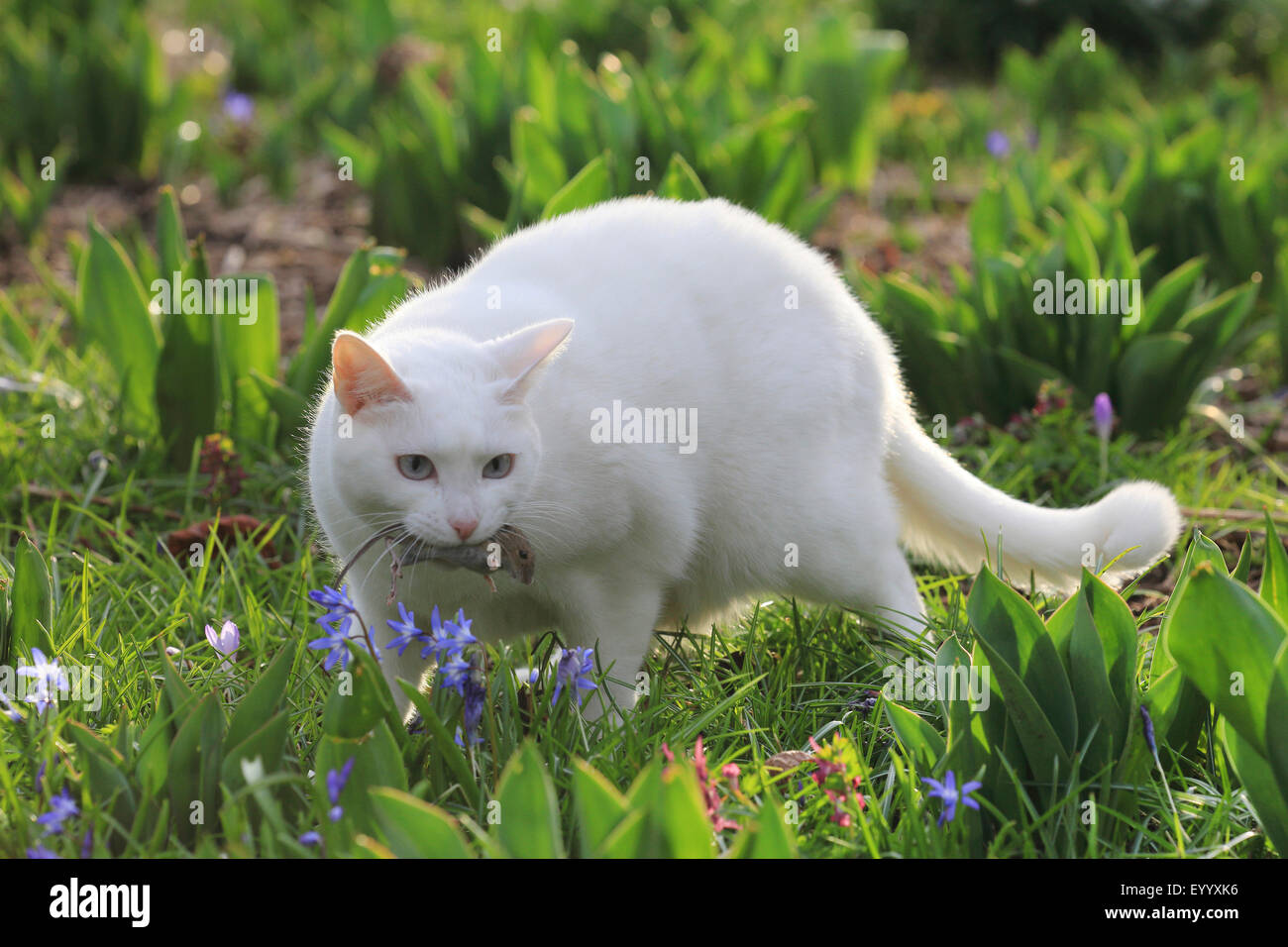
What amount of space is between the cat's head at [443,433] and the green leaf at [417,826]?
580mm

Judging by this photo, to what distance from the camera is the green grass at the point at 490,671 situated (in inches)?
73.0

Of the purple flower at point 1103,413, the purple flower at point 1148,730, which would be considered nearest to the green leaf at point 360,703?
the purple flower at point 1148,730

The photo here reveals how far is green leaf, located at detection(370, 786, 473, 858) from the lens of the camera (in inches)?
58.2

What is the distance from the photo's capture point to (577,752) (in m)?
2.12

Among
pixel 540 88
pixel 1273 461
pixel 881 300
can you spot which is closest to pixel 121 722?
pixel 881 300

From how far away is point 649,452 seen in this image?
231 cm

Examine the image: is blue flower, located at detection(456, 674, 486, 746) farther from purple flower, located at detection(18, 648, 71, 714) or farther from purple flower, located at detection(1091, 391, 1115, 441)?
purple flower, located at detection(1091, 391, 1115, 441)

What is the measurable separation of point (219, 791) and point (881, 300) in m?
2.46

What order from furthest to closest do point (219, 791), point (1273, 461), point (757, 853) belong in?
point (1273, 461), point (219, 791), point (757, 853)

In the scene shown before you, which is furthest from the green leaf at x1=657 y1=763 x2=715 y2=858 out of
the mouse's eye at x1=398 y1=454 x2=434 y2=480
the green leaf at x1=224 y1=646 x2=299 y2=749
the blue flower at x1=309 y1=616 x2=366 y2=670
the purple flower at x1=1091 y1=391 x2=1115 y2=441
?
the purple flower at x1=1091 y1=391 x2=1115 y2=441

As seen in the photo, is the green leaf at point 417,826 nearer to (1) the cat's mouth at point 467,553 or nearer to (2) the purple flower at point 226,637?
(1) the cat's mouth at point 467,553

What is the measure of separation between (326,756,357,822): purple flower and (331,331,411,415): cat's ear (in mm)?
590

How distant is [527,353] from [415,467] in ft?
0.84
